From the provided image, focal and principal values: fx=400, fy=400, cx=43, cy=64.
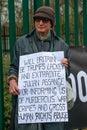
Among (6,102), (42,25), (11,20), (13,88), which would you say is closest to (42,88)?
(13,88)

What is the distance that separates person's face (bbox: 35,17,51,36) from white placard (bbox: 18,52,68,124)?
0.22 meters

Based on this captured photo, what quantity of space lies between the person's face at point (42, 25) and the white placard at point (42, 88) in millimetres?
219

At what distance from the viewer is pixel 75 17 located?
4773 millimetres

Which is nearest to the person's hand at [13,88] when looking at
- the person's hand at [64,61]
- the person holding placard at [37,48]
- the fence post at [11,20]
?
the person holding placard at [37,48]

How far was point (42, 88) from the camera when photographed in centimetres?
356

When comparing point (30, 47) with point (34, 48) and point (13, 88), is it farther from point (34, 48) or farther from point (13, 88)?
point (13, 88)

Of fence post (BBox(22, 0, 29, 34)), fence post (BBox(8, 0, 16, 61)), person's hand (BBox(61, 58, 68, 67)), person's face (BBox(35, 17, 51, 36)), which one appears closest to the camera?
person's face (BBox(35, 17, 51, 36))

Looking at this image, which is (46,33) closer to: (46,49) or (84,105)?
(46,49)

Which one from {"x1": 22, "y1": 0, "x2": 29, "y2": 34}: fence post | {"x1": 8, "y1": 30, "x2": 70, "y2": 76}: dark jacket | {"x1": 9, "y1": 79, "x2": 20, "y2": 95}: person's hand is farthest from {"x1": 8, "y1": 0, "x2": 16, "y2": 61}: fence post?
{"x1": 9, "y1": 79, "x2": 20, "y2": 95}: person's hand

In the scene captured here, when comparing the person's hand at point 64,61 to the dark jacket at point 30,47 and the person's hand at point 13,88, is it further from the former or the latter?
the person's hand at point 13,88

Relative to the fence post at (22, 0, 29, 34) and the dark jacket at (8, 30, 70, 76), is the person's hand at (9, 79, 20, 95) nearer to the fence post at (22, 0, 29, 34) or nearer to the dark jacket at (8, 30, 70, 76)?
the dark jacket at (8, 30, 70, 76)

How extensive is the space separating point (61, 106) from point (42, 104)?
0.17 meters

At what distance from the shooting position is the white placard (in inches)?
139

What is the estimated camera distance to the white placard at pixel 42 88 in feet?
11.6
